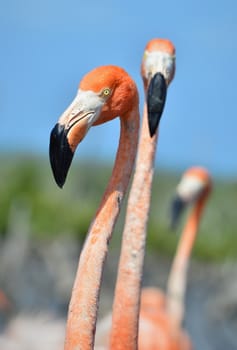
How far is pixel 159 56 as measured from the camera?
5230 mm

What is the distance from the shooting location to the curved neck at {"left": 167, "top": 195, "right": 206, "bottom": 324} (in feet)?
25.7

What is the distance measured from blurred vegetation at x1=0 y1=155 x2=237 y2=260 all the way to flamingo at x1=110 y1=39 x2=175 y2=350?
29.5ft

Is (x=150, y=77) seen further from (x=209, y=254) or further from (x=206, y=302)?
(x=209, y=254)

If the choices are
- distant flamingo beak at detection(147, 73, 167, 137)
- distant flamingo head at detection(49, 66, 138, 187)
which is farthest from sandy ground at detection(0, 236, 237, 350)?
distant flamingo head at detection(49, 66, 138, 187)

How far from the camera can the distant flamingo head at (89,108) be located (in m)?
4.09

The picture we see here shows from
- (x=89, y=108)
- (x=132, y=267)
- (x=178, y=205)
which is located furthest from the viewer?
(x=178, y=205)

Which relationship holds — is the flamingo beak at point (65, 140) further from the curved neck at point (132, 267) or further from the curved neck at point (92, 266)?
the curved neck at point (132, 267)

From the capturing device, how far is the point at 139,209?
504 centimetres

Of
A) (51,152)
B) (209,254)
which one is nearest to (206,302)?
(209,254)

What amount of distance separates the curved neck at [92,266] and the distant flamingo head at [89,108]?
27cm

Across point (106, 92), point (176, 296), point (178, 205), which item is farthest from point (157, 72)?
point (178, 205)

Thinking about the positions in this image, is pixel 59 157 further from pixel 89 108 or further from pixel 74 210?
pixel 74 210

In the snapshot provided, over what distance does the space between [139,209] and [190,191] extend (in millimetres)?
4260

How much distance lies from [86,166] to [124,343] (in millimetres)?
16556
